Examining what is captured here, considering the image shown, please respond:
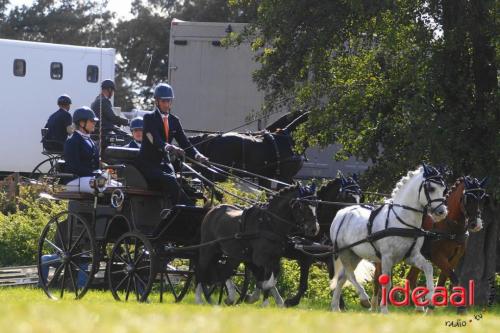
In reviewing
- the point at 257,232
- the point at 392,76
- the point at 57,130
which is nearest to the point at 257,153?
the point at 392,76

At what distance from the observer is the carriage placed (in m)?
15.3

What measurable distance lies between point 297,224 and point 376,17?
5.30m

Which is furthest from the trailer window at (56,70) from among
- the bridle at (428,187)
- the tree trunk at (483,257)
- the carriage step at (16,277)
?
the bridle at (428,187)

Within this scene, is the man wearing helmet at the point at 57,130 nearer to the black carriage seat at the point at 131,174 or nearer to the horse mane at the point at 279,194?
the black carriage seat at the point at 131,174

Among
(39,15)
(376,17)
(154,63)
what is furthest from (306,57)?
(39,15)

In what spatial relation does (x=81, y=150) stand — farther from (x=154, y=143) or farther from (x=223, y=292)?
(x=223, y=292)

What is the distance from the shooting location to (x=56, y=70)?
94.0ft

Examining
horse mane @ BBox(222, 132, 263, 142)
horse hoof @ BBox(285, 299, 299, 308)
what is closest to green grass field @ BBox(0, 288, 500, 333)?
horse hoof @ BBox(285, 299, 299, 308)

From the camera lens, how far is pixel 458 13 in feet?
61.2

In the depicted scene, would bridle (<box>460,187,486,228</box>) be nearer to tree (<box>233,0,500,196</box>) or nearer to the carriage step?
tree (<box>233,0,500,196</box>)

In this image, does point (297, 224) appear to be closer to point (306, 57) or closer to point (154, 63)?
point (306, 57)

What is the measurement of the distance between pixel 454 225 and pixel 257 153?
20.6 feet

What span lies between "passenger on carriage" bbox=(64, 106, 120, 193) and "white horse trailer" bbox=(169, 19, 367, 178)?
472 inches

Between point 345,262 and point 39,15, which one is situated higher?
point 39,15
